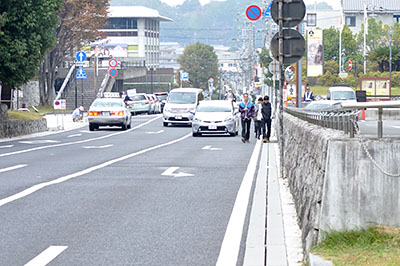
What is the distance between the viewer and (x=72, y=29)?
223 ft

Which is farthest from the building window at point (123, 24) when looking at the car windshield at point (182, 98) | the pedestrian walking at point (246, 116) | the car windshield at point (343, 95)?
the pedestrian walking at point (246, 116)

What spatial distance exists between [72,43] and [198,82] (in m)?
83.5

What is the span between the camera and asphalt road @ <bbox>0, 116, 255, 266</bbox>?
28.6ft

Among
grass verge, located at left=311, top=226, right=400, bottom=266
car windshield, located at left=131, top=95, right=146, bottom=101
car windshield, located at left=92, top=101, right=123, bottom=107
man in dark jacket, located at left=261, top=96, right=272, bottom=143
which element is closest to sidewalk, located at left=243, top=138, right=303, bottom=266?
grass verge, located at left=311, top=226, right=400, bottom=266

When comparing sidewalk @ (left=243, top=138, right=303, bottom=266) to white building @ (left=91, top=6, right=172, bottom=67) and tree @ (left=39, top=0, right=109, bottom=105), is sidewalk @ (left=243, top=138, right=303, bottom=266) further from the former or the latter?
white building @ (left=91, top=6, right=172, bottom=67)

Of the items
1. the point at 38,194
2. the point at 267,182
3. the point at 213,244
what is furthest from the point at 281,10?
the point at 213,244

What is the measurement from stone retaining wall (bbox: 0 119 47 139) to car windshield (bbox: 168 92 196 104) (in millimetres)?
8241

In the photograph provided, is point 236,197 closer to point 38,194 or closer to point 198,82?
point 38,194

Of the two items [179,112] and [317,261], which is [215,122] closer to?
[179,112]

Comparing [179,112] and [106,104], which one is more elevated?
[106,104]

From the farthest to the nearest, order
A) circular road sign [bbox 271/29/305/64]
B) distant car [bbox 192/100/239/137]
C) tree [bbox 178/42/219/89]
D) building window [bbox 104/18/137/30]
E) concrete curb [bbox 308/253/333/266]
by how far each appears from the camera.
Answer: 1. building window [bbox 104/18/137/30]
2. tree [bbox 178/42/219/89]
3. distant car [bbox 192/100/239/137]
4. circular road sign [bbox 271/29/305/64]
5. concrete curb [bbox 308/253/333/266]

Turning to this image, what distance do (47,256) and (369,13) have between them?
4840 inches

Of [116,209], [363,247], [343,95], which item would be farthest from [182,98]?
[363,247]

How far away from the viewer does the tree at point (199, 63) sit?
153125 millimetres
